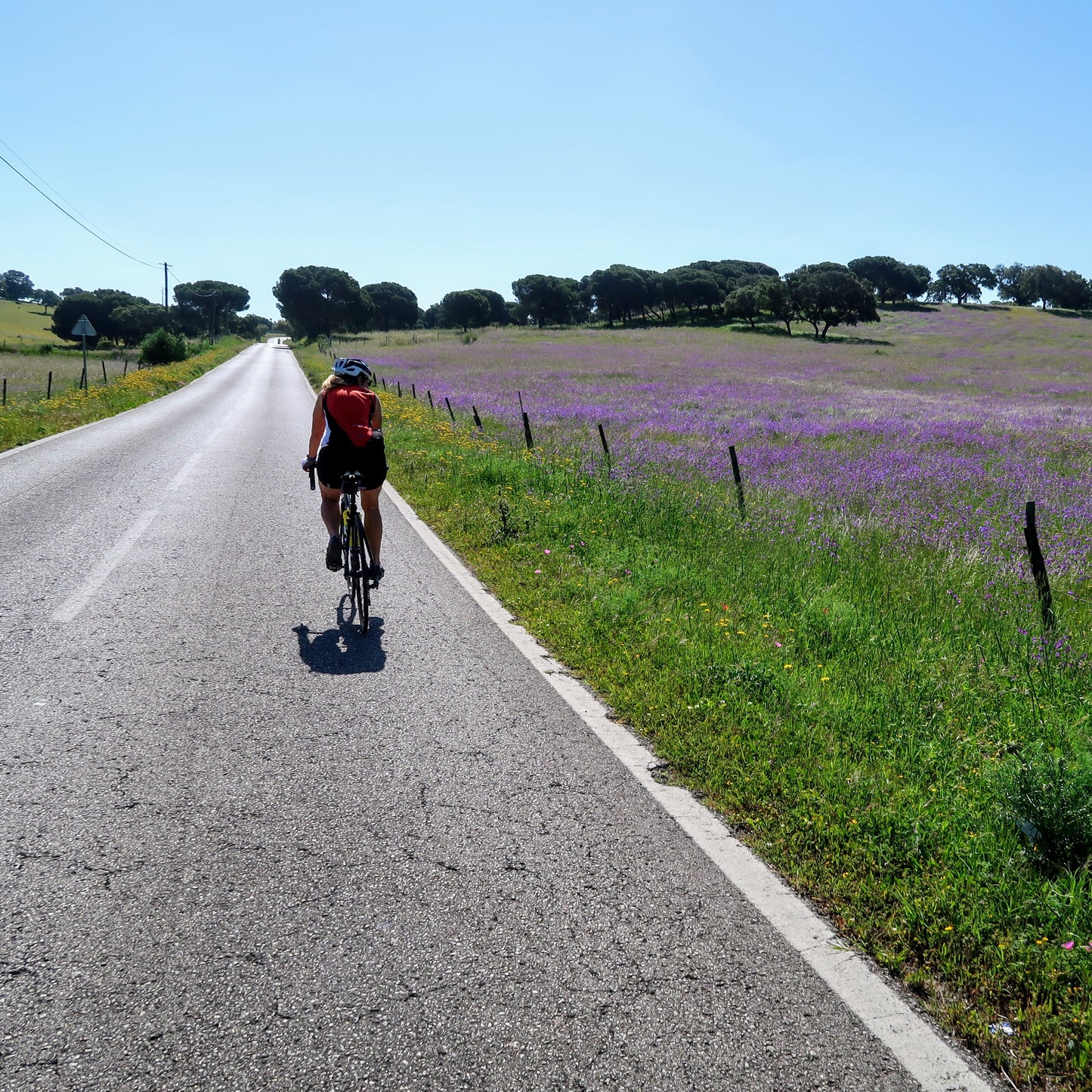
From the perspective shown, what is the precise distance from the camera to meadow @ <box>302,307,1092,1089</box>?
111 inches

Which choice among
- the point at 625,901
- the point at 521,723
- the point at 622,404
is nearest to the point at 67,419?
the point at 622,404

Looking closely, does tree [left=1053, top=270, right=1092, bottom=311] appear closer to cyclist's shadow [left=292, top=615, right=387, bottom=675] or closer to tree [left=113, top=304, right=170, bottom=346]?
tree [left=113, top=304, right=170, bottom=346]

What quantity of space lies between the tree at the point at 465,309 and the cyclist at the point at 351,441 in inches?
5060

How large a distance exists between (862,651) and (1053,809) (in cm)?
236

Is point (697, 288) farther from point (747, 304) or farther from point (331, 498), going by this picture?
point (331, 498)

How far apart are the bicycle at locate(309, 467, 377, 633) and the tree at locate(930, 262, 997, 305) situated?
505ft

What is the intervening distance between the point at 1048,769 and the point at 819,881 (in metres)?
1.23

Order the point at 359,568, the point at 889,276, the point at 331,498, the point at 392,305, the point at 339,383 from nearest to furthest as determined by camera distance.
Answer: the point at 339,383 → the point at 359,568 → the point at 331,498 → the point at 889,276 → the point at 392,305

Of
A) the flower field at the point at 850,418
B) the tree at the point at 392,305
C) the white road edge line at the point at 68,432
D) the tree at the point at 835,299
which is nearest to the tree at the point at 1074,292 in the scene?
the tree at the point at 835,299

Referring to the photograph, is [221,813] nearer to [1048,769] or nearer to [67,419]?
[1048,769]

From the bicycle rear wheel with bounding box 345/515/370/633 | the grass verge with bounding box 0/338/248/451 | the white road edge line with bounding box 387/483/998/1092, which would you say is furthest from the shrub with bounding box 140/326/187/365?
the white road edge line with bounding box 387/483/998/1092

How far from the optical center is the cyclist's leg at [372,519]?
20.3 ft

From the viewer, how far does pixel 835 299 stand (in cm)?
7900

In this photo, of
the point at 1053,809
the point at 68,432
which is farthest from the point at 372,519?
the point at 68,432
